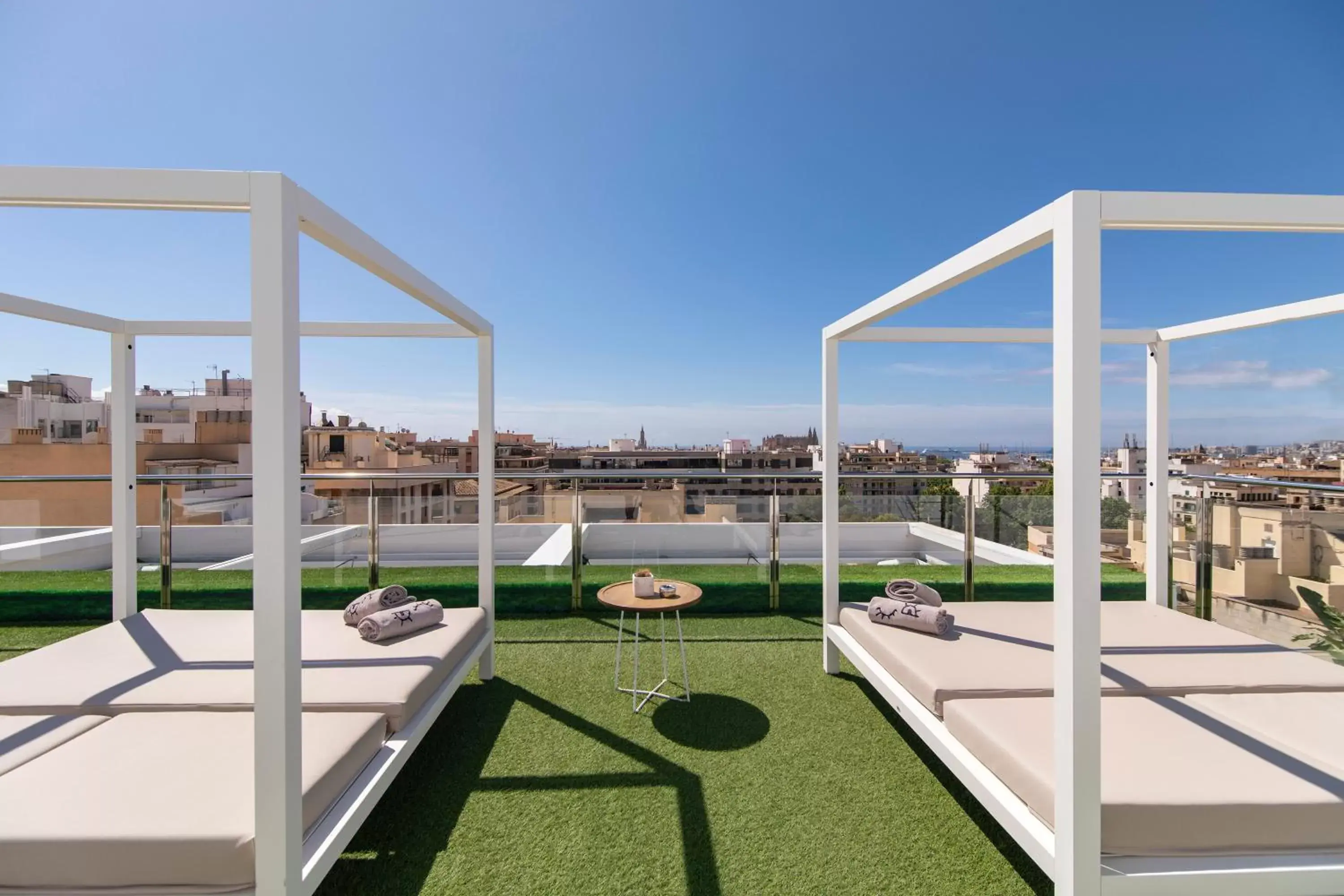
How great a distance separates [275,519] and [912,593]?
2.77 m

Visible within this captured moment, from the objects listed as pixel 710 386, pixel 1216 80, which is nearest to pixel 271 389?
pixel 1216 80

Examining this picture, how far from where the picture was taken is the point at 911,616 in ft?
8.62

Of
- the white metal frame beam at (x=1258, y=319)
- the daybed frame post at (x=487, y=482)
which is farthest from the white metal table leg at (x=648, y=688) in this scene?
the white metal frame beam at (x=1258, y=319)

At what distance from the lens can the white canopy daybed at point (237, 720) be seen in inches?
49.5

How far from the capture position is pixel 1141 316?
1393 cm

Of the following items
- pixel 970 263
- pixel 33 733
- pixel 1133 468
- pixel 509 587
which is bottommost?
pixel 509 587

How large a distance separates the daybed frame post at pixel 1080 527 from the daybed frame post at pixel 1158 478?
8.37ft

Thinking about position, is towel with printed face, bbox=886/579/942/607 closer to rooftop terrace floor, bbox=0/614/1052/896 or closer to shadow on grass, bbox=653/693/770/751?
rooftop terrace floor, bbox=0/614/1052/896

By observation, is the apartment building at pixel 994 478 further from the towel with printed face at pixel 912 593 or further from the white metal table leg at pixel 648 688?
the white metal table leg at pixel 648 688

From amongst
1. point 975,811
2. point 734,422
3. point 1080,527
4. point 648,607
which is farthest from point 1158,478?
point 734,422

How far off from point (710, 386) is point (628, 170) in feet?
48.3

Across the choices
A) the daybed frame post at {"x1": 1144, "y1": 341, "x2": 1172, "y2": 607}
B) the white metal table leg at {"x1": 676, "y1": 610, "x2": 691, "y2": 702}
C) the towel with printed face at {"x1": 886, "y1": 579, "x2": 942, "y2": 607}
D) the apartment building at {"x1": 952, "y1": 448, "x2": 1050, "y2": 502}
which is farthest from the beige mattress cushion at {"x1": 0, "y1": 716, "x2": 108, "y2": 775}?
the daybed frame post at {"x1": 1144, "y1": 341, "x2": 1172, "y2": 607}

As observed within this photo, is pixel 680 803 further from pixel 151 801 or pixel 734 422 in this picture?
pixel 734 422

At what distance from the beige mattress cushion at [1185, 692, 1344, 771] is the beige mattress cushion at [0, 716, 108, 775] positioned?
3634mm
